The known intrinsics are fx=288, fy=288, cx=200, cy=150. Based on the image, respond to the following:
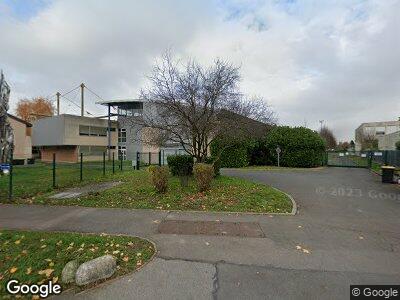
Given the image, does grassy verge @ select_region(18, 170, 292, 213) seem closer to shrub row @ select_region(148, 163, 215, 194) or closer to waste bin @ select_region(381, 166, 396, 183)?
shrub row @ select_region(148, 163, 215, 194)

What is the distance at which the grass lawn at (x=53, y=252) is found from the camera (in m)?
3.95

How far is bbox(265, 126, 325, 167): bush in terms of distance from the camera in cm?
2614

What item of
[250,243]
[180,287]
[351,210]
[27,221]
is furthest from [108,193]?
[351,210]

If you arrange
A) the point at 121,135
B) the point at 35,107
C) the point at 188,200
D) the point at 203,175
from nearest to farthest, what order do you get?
the point at 188,200 → the point at 203,175 → the point at 121,135 → the point at 35,107

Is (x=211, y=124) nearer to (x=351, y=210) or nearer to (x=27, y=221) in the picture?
(x=351, y=210)

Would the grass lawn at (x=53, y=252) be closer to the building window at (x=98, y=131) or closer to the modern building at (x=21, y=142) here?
the modern building at (x=21, y=142)

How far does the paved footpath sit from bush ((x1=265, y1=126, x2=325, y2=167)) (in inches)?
718

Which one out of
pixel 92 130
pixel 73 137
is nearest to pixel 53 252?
pixel 73 137

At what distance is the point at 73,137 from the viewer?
40281 millimetres

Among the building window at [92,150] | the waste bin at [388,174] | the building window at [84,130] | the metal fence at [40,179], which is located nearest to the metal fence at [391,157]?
the waste bin at [388,174]

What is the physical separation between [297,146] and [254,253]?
2304 cm

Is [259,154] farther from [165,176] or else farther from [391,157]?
[165,176]

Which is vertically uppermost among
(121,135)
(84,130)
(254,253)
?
(84,130)

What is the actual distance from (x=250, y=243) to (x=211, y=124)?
708 centimetres
